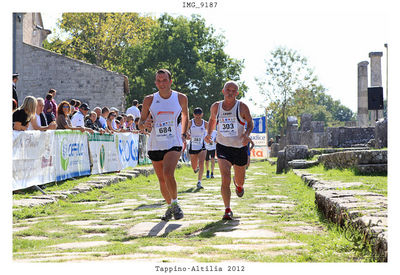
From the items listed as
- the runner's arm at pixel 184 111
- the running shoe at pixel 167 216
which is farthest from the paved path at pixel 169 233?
the runner's arm at pixel 184 111

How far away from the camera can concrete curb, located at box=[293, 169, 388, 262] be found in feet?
13.4

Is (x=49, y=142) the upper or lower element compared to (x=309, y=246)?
upper

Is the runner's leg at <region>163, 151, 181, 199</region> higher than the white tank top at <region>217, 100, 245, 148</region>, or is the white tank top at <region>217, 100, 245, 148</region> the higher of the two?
the white tank top at <region>217, 100, 245, 148</region>

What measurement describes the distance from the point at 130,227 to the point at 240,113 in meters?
2.13

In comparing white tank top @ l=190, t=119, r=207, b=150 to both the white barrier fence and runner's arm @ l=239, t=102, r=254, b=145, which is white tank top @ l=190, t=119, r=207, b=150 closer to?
the white barrier fence

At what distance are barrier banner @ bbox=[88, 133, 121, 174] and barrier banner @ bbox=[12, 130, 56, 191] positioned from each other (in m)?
2.66

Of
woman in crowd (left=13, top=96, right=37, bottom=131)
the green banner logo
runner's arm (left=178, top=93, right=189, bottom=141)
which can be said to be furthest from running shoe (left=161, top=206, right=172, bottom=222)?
the green banner logo

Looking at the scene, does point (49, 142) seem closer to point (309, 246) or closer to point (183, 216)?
point (183, 216)

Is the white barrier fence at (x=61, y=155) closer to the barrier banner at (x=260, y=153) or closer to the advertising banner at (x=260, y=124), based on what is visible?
the advertising banner at (x=260, y=124)

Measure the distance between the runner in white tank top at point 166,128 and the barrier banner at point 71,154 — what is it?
442cm

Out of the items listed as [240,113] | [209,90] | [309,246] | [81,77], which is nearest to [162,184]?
[240,113]

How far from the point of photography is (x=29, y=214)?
7535 mm
